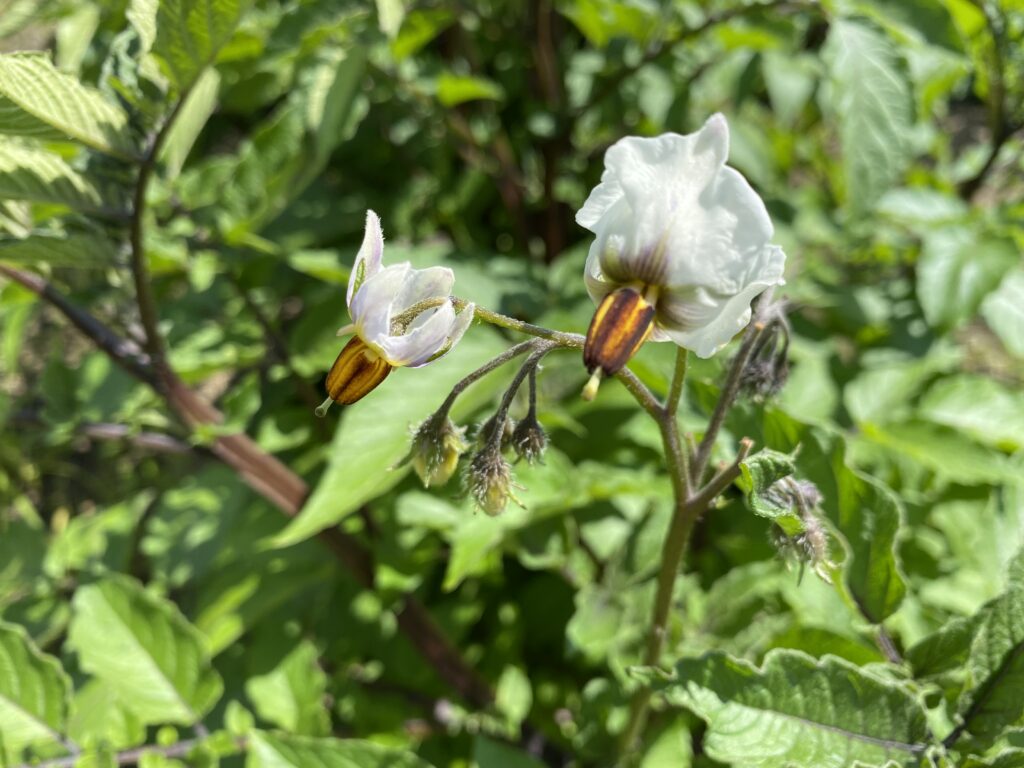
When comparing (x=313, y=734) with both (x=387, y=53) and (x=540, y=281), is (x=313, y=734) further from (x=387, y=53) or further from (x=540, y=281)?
(x=387, y=53)

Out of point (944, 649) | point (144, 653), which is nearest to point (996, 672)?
point (944, 649)

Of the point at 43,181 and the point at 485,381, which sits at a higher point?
the point at 43,181

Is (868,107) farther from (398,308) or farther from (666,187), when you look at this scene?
(398,308)

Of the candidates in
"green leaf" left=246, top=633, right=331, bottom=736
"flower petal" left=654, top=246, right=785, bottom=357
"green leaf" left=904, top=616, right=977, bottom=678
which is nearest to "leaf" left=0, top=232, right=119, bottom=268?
"flower petal" left=654, top=246, right=785, bottom=357

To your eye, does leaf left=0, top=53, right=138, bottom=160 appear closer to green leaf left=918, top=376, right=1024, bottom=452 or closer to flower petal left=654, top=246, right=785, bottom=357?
flower petal left=654, top=246, right=785, bottom=357

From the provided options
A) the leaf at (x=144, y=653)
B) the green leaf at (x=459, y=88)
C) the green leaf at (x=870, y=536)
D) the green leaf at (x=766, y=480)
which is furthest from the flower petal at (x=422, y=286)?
the green leaf at (x=459, y=88)

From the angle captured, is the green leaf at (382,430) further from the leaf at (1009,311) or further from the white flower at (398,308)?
the leaf at (1009,311)
